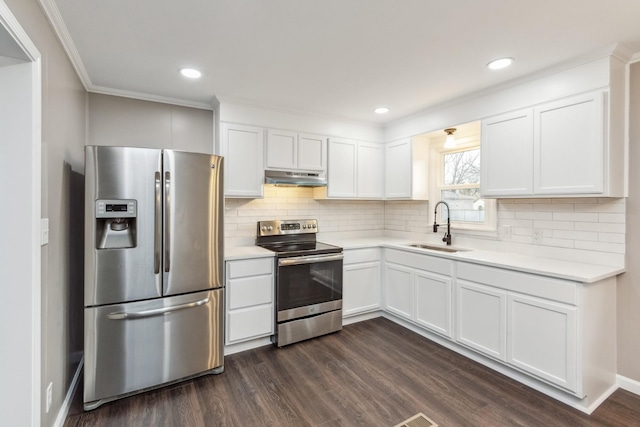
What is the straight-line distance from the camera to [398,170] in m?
3.93

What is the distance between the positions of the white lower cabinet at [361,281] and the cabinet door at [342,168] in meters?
0.76

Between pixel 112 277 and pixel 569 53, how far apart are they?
3535 mm

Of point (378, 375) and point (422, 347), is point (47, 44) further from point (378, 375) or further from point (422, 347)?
point (422, 347)

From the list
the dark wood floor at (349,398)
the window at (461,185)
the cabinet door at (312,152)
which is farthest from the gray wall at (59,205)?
the window at (461,185)

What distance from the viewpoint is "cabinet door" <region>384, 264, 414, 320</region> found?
3.36 m

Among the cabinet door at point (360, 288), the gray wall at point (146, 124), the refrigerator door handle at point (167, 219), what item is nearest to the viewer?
the refrigerator door handle at point (167, 219)

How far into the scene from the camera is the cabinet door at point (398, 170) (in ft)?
12.4

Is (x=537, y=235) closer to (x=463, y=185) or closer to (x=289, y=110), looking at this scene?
(x=463, y=185)

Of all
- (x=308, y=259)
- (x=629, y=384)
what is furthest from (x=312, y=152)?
(x=629, y=384)

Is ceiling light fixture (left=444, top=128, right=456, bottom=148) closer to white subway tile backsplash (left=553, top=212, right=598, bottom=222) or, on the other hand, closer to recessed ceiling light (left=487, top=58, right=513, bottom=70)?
recessed ceiling light (left=487, top=58, right=513, bottom=70)

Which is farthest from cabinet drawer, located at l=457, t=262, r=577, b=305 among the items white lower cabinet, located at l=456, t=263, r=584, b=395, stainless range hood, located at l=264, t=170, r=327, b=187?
stainless range hood, located at l=264, t=170, r=327, b=187

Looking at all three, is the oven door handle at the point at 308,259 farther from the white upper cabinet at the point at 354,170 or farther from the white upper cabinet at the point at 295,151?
the white upper cabinet at the point at 295,151

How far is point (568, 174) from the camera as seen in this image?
2.36 metres

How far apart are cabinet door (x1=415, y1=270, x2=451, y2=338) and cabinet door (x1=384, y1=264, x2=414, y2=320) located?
0.11 meters
